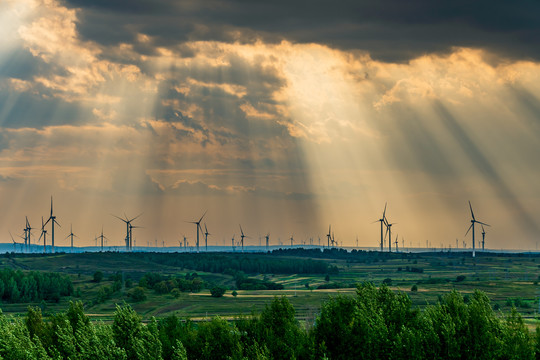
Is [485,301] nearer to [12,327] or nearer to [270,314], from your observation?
[270,314]

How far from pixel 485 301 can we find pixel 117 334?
53.0 m

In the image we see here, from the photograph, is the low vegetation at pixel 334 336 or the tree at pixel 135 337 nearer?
the low vegetation at pixel 334 336

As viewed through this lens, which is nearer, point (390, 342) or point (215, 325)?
point (390, 342)

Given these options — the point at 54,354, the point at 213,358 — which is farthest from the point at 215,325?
the point at 54,354

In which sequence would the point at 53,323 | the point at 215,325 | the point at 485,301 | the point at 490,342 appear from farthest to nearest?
the point at 53,323, the point at 215,325, the point at 485,301, the point at 490,342

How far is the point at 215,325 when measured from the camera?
10231cm

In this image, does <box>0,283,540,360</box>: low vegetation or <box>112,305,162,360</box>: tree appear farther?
<box>112,305,162,360</box>: tree

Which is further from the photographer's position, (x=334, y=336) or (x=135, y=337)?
(x=135, y=337)

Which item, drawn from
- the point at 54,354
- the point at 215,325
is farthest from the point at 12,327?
the point at 215,325

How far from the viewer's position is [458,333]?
92062 mm

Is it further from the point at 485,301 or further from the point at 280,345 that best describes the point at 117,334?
the point at 485,301

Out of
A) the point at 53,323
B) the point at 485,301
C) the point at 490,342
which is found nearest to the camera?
the point at 490,342

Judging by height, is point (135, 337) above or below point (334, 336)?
below

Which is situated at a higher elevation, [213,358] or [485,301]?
[485,301]
